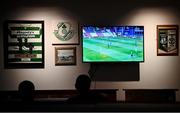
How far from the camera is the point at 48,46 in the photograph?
5.35m

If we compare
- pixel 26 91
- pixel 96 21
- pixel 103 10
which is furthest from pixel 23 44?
pixel 26 91

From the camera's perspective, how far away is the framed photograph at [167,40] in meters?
5.36

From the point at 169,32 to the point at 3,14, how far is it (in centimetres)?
262

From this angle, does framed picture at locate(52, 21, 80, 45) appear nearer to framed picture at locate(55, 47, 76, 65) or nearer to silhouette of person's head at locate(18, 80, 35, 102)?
framed picture at locate(55, 47, 76, 65)

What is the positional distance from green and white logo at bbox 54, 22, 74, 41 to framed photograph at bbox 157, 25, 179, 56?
4.54 ft

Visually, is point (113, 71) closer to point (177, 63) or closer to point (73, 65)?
point (73, 65)

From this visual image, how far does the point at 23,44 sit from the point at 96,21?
3.94ft

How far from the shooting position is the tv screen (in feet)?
Answer: 16.9

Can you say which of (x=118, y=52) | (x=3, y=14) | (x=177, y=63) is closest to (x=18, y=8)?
(x=3, y=14)

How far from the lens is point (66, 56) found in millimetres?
5348

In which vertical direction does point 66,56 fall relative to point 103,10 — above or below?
below

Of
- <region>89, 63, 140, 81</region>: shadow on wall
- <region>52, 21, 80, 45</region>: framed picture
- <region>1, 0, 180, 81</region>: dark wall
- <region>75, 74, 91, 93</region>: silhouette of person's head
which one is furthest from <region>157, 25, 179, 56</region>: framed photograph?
<region>75, 74, 91, 93</region>: silhouette of person's head

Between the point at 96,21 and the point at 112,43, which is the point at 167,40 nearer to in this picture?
the point at 112,43

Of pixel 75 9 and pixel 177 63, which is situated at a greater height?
pixel 75 9
